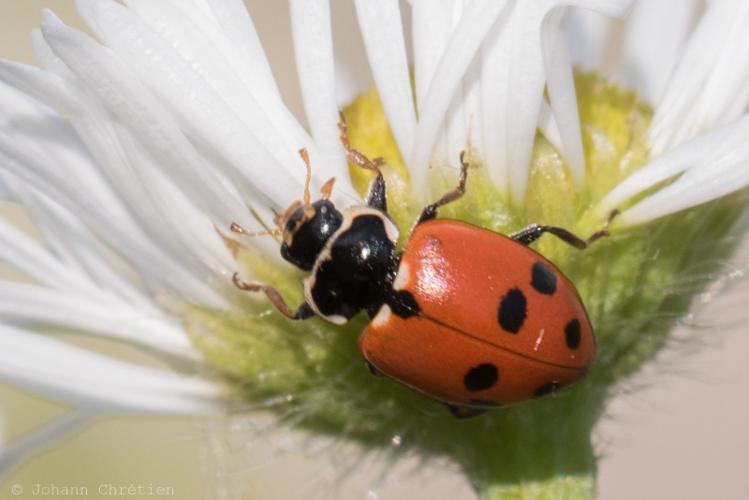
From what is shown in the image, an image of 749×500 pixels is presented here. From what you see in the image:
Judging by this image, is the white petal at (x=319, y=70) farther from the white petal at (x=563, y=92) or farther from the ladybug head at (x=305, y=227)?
the white petal at (x=563, y=92)

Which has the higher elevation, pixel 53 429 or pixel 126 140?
pixel 126 140

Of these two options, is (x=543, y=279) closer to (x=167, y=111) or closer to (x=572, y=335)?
(x=572, y=335)

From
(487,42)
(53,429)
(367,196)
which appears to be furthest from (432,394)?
(53,429)

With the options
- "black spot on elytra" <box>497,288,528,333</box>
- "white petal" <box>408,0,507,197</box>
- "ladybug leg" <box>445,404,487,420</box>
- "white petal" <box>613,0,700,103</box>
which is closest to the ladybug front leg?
"ladybug leg" <box>445,404,487,420</box>

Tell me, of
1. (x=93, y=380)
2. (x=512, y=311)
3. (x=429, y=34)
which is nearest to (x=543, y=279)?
(x=512, y=311)

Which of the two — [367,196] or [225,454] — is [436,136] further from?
[225,454]

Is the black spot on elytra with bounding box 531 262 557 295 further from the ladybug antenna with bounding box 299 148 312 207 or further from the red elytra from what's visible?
the ladybug antenna with bounding box 299 148 312 207

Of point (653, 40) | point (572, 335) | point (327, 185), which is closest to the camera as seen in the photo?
point (572, 335)
